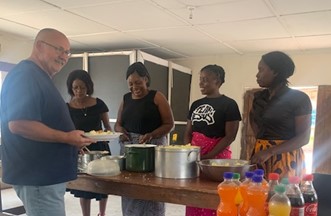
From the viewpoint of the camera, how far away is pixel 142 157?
176 centimetres

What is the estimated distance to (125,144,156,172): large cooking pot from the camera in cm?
176

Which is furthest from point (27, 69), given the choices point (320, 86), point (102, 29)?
point (320, 86)

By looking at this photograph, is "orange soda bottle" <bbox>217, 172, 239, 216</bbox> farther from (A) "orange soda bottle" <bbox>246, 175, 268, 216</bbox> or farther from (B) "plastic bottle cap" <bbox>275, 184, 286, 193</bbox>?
(B) "plastic bottle cap" <bbox>275, 184, 286, 193</bbox>

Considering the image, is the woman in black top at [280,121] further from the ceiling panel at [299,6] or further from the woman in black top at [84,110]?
the woman in black top at [84,110]

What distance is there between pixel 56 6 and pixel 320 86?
133 inches

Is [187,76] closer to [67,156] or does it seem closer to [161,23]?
[161,23]

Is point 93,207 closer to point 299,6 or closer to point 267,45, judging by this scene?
point 299,6

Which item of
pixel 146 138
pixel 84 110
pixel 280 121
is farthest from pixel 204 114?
pixel 84 110

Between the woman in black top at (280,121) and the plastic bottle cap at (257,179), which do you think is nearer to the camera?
Result: the plastic bottle cap at (257,179)

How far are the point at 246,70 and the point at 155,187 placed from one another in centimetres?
379

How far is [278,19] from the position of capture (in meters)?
3.12

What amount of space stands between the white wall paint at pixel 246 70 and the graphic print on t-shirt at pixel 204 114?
2.90 meters

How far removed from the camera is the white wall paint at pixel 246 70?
449 centimetres

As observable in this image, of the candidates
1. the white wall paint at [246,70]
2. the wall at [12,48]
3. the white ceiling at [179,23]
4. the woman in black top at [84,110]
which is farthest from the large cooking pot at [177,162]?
the white wall paint at [246,70]
